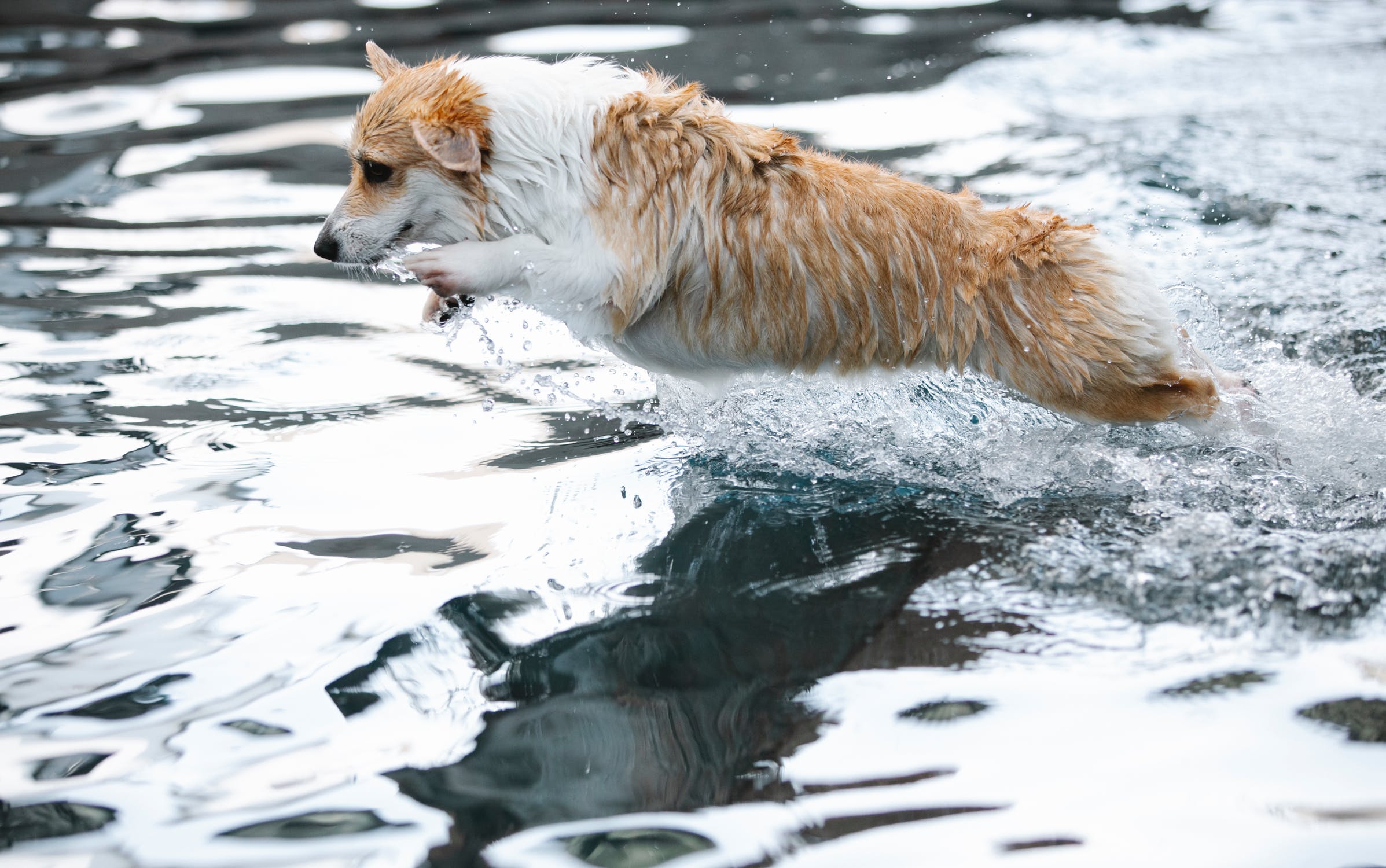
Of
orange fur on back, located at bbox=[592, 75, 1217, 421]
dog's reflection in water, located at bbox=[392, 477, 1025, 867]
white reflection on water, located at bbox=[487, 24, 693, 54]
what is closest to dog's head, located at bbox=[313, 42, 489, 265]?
orange fur on back, located at bbox=[592, 75, 1217, 421]

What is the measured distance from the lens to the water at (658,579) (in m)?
2.04

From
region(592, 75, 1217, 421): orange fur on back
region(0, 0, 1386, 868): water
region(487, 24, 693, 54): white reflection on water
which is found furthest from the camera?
region(487, 24, 693, 54): white reflection on water

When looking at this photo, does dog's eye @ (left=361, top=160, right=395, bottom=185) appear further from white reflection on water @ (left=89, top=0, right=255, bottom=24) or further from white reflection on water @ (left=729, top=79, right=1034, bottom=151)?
white reflection on water @ (left=89, top=0, right=255, bottom=24)

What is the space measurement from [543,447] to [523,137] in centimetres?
103

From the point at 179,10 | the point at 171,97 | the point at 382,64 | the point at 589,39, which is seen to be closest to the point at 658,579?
Result: the point at 382,64

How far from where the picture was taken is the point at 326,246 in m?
2.96

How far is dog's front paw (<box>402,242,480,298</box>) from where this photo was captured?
2.75 metres

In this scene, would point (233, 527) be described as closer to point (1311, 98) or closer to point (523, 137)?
point (523, 137)

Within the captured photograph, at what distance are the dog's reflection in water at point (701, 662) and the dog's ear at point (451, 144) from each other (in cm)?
102

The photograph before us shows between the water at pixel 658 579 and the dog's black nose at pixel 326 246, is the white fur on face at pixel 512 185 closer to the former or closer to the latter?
the dog's black nose at pixel 326 246

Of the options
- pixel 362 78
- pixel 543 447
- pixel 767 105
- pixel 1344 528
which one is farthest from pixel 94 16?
pixel 1344 528

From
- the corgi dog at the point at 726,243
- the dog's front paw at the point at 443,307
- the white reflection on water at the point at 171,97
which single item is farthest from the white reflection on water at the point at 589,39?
the corgi dog at the point at 726,243

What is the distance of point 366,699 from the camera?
2.37 meters

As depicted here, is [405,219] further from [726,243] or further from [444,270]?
[726,243]
